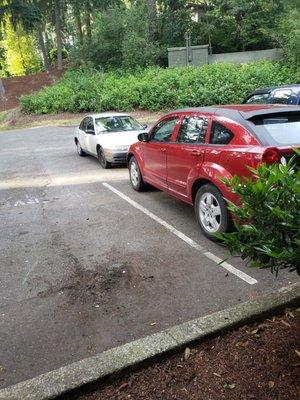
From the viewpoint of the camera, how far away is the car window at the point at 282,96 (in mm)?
10993

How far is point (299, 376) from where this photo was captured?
2.54 meters

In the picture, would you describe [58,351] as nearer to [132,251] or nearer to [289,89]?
[132,251]

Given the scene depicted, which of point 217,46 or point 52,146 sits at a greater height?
point 217,46

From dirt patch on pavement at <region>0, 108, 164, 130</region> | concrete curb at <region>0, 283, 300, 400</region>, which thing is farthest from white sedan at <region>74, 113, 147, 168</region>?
dirt patch on pavement at <region>0, 108, 164, 130</region>

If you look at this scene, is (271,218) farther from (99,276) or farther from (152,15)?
(152,15)

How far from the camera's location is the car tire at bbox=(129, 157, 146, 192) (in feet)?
26.5

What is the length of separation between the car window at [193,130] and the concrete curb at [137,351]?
286 centimetres

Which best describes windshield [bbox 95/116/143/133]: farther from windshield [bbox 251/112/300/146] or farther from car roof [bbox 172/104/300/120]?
windshield [bbox 251/112/300/146]

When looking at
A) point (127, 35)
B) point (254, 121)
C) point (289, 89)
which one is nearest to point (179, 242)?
point (254, 121)

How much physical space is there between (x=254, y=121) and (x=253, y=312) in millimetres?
2739

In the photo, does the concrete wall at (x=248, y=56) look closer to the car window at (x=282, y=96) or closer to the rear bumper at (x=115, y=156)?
the car window at (x=282, y=96)

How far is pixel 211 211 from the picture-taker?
5.45m

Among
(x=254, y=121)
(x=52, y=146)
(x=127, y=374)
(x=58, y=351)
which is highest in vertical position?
(x=254, y=121)

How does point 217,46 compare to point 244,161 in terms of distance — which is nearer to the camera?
point 244,161
